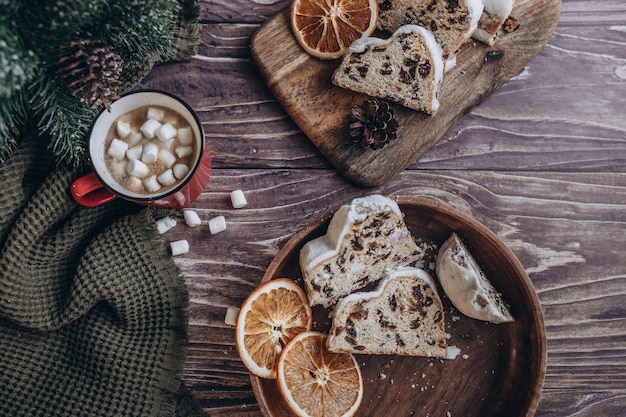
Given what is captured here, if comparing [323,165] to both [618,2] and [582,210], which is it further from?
[618,2]

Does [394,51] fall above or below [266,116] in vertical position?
above

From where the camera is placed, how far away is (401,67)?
1.78 meters

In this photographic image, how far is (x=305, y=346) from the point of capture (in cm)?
171

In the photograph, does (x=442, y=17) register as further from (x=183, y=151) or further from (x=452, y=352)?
(x=452, y=352)

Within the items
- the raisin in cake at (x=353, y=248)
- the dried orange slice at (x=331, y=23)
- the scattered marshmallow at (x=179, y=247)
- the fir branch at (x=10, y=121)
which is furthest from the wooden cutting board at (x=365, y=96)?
the fir branch at (x=10, y=121)

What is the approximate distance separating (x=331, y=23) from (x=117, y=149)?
733 mm

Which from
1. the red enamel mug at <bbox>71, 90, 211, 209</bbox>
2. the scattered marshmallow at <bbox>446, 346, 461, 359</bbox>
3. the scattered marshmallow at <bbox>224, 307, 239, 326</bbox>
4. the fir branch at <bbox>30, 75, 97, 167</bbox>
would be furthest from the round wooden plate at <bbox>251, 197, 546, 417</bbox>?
the fir branch at <bbox>30, 75, 97, 167</bbox>

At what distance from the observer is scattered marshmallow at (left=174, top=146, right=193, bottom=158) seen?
1.64 m

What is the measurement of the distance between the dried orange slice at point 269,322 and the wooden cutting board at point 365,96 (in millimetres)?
408

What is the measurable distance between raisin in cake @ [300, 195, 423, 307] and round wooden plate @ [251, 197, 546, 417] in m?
0.06

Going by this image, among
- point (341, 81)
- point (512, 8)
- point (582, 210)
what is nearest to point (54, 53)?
point (341, 81)

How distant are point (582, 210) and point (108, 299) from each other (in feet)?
4.91

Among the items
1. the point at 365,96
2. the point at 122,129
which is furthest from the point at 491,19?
the point at 122,129

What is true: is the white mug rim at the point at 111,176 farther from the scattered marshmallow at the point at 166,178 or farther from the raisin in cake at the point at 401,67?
the raisin in cake at the point at 401,67
